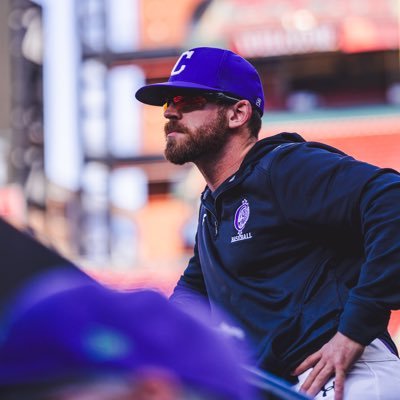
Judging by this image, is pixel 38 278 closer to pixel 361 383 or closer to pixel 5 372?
pixel 5 372

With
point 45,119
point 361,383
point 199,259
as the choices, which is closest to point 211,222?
point 199,259

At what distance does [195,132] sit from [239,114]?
7.6 inches

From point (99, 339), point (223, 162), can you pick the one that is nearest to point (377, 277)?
point (223, 162)

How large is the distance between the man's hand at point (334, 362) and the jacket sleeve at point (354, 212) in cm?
3

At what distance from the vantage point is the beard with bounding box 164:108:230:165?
343cm

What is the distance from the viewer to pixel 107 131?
2300 cm

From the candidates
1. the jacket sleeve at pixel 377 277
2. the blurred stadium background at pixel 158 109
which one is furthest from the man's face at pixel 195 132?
the blurred stadium background at pixel 158 109

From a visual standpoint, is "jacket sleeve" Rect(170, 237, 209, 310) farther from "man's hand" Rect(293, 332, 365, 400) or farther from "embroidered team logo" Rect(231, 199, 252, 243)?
"man's hand" Rect(293, 332, 365, 400)

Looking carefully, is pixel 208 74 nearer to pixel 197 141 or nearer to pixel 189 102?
pixel 189 102

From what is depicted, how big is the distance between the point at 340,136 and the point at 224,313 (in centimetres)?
1761

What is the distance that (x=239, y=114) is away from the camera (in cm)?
354

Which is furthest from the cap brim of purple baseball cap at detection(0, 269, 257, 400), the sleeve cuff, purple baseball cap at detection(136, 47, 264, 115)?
purple baseball cap at detection(0, 269, 257, 400)

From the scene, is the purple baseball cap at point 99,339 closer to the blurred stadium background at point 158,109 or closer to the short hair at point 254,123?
the short hair at point 254,123

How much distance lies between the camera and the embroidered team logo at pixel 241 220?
124 inches
